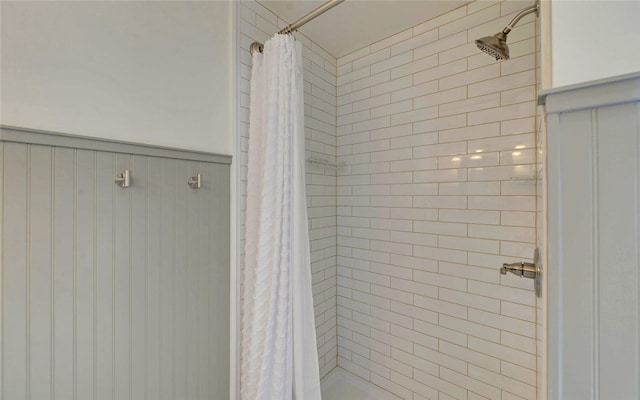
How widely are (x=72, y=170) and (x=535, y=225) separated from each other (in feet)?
6.44

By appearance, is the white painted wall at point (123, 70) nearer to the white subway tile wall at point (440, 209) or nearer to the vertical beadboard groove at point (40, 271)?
the vertical beadboard groove at point (40, 271)

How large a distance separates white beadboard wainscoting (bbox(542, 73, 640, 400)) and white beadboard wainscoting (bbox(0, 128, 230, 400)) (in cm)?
123

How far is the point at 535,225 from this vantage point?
126 cm

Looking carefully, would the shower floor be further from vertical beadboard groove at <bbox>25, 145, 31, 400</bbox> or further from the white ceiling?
the white ceiling

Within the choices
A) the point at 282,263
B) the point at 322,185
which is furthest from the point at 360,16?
the point at 282,263

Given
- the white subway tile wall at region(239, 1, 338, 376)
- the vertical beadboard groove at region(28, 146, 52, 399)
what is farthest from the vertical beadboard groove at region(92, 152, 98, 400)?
the white subway tile wall at region(239, 1, 338, 376)

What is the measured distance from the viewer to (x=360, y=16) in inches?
61.3

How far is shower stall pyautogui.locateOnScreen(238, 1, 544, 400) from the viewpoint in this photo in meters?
1.31

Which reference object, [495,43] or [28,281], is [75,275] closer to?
[28,281]

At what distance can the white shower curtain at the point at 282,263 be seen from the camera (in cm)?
113

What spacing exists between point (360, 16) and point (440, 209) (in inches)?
50.4

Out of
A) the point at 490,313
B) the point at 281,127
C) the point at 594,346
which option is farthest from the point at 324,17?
the point at 490,313

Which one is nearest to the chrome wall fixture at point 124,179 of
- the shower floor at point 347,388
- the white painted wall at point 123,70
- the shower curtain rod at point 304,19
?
the white painted wall at point 123,70

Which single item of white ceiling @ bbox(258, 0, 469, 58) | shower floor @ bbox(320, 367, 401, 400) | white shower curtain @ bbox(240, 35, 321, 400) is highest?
white ceiling @ bbox(258, 0, 469, 58)
